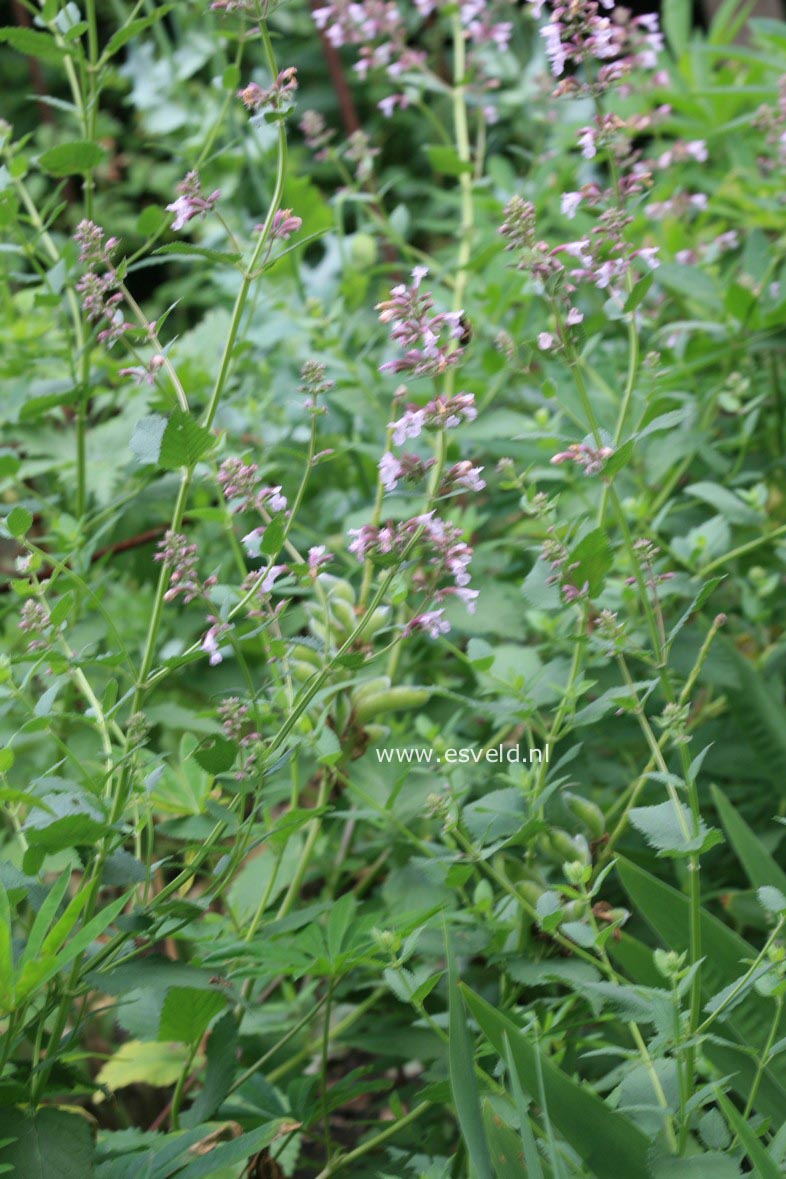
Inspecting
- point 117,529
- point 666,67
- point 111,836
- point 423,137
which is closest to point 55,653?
point 111,836

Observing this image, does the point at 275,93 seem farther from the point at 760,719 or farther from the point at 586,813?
the point at 760,719

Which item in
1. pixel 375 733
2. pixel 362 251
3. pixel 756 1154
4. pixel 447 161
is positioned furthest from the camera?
pixel 362 251

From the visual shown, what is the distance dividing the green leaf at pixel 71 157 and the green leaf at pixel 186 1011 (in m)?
0.67

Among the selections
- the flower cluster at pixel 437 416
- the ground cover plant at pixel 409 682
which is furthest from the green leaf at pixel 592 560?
the flower cluster at pixel 437 416

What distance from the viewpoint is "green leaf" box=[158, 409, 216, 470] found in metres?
0.75

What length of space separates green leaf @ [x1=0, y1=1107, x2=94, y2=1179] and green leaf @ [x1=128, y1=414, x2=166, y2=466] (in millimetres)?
421

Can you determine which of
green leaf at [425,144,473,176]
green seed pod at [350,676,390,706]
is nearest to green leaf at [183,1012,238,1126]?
green seed pod at [350,676,390,706]

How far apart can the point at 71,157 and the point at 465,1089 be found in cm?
80

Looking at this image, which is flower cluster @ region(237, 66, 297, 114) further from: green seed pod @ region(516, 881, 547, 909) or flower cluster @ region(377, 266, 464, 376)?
green seed pod @ region(516, 881, 547, 909)

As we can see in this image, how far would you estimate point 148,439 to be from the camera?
844 mm

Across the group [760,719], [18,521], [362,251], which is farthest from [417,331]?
[362,251]

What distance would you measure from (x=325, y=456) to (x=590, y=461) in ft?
0.58

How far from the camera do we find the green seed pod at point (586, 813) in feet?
3.29

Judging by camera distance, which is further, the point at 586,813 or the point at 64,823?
the point at 586,813
